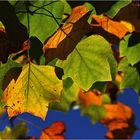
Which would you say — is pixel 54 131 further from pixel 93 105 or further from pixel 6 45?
pixel 93 105

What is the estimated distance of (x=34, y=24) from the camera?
1365mm

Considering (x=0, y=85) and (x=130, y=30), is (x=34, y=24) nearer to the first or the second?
(x=0, y=85)

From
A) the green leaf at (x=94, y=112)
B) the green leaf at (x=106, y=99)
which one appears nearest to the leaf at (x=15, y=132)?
the green leaf at (x=94, y=112)

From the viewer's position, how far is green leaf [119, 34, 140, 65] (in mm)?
1548

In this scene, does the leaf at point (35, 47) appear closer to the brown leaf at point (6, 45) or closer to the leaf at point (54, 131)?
the brown leaf at point (6, 45)

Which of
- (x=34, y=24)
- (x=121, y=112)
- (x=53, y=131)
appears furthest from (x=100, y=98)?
(x=34, y=24)

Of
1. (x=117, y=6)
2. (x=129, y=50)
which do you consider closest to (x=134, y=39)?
(x=129, y=50)

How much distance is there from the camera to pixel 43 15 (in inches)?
53.1

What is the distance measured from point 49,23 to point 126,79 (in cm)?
66

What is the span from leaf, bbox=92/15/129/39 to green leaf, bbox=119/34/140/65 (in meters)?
0.03

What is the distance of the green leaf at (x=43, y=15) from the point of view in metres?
1.33

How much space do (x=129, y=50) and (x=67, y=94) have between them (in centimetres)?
94

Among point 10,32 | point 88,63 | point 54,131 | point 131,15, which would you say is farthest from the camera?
point 54,131

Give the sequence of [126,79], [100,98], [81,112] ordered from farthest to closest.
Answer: [81,112]
[100,98]
[126,79]
